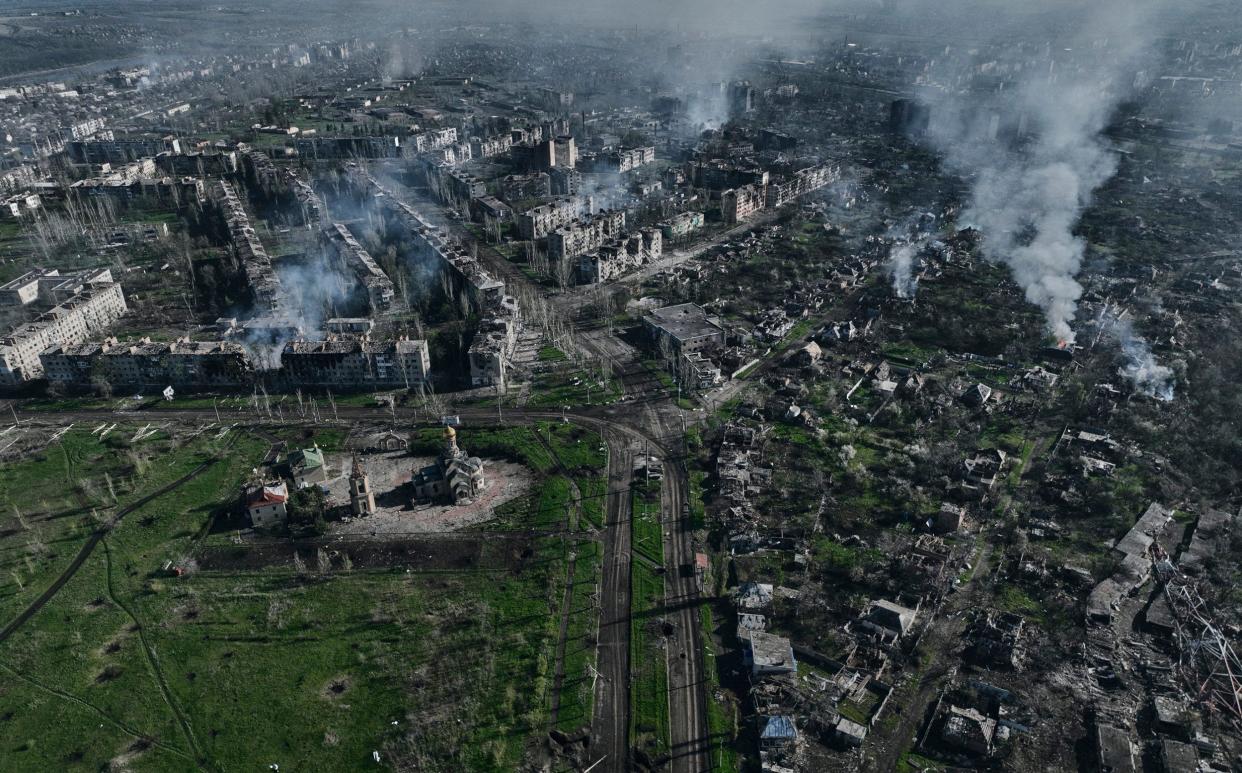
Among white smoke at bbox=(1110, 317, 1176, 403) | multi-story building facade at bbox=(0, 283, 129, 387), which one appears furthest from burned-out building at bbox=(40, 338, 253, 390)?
white smoke at bbox=(1110, 317, 1176, 403)

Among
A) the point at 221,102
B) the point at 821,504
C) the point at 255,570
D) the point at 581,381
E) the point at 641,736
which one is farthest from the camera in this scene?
the point at 221,102

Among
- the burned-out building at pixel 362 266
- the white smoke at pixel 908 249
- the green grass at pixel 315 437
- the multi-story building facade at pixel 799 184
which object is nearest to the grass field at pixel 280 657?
the green grass at pixel 315 437

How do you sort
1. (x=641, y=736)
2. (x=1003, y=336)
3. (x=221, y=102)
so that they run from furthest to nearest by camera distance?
(x=221, y=102) < (x=1003, y=336) < (x=641, y=736)

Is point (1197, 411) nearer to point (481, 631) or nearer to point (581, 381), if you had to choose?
point (581, 381)

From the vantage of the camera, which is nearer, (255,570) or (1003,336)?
(255,570)

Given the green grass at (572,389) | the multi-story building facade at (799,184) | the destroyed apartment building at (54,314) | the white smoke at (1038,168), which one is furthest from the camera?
the multi-story building facade at (799,184)

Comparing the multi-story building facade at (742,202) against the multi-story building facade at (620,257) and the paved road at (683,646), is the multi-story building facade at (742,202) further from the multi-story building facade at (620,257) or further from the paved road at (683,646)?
the paved road at (683,646)

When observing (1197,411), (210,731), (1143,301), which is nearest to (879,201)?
(1143,301)
